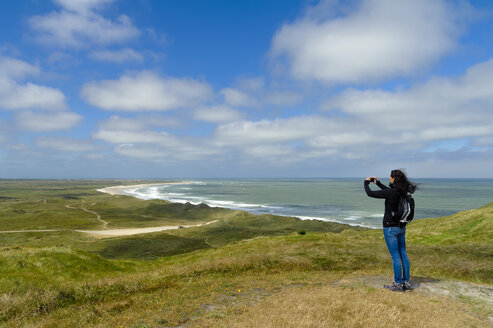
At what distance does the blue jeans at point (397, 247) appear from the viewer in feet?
31.3

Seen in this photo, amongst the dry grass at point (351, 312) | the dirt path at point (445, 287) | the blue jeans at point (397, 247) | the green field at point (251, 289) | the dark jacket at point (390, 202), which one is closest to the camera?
the dry grass at point (351, 312)

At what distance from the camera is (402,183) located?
9.48 meters

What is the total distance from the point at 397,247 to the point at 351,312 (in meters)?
3.38

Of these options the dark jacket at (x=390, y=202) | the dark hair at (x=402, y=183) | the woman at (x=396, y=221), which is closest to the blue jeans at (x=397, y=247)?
the woman at (x=396, y=221)

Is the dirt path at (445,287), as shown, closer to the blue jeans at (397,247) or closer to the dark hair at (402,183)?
the blue jeans at (397,247)

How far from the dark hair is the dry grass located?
3339 mm

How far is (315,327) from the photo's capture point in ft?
22.4

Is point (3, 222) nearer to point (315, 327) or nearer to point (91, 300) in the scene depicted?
point (91, 300)

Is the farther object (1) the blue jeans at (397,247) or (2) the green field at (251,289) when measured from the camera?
(1) the blue jeans at (397,247)

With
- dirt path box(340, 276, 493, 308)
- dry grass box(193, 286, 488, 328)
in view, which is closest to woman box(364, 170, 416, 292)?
dry grass box(193, 286, 488, 328)

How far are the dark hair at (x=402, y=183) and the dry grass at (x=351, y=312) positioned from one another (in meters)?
3.34

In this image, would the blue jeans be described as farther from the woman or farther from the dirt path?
the dirt path

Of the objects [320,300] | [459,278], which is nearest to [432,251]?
[459,278]

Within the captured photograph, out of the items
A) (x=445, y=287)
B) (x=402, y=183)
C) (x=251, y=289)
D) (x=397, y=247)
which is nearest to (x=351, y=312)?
(x=397, y=247)
